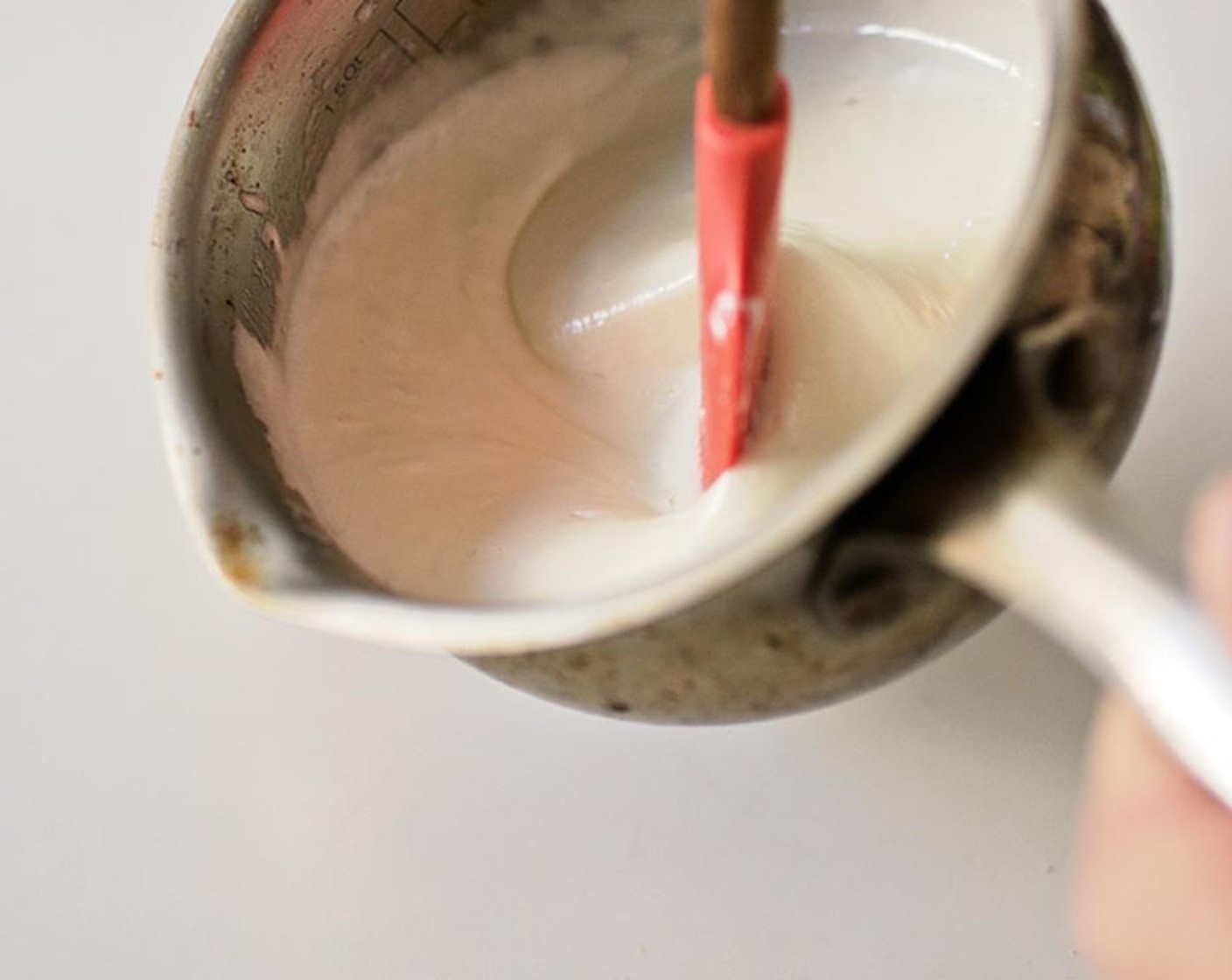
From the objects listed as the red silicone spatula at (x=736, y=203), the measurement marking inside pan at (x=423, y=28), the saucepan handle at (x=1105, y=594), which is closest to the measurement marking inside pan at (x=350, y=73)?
the measurement marking inside pan at (x=423, y=28)

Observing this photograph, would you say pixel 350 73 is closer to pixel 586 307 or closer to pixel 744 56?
pixel 586 307

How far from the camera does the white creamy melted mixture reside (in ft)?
1.62

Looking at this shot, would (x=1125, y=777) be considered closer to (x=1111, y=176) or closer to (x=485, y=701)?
(x=1111, y=176)

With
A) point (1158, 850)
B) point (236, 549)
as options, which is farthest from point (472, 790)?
point (1158, 850)

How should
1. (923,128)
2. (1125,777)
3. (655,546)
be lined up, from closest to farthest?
(1125,777)
(655,546)
(923,128)

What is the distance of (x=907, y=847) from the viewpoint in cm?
51

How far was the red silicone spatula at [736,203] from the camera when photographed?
1.22 ft

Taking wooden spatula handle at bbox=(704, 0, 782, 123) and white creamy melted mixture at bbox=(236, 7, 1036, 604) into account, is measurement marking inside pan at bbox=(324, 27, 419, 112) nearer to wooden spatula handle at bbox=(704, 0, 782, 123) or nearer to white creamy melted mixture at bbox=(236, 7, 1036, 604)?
white creamy melted mixture at bbox=(236, 7, 1036, 604)

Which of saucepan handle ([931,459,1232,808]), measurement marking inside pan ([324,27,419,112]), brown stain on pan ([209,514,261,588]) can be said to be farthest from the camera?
measurement marking inside pan ([324,27,419,112])

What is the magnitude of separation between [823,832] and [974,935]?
62 mm

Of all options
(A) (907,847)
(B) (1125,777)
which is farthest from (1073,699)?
(B) (1125,777)

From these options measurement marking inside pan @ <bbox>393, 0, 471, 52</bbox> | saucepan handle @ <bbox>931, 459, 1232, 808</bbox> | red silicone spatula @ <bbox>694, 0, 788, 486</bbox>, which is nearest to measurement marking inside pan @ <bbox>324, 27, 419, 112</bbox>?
measurement marking inside pan @ <bbox>393, 0, 471, 52</bbox>

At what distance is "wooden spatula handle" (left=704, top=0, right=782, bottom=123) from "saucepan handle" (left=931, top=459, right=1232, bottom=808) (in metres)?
0.13

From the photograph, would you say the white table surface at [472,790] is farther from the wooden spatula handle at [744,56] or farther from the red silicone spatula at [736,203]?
the wooden spatula handle at [744,56]
